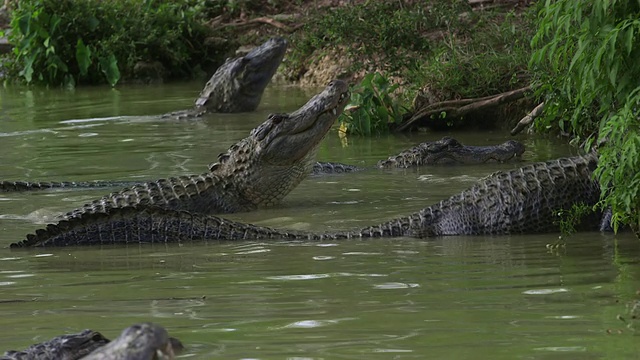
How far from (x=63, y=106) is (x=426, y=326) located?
13641mm

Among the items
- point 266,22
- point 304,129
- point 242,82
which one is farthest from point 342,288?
point 266,22

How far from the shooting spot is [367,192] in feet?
31.9

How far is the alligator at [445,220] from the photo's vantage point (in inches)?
290

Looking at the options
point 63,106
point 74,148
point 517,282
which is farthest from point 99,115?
point 517,282

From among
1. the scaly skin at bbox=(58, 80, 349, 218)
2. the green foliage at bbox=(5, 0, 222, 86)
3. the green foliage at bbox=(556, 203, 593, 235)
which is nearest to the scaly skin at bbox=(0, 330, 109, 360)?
the green foliage at bbox=(556, 203, 593, 235)

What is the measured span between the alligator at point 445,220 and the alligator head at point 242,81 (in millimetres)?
8856

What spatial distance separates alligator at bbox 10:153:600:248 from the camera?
24.1 ft

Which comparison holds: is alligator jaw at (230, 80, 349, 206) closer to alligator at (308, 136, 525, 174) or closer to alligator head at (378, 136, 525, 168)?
alligator at (308, 136, 525, 174)

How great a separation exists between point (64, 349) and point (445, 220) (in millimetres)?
3832

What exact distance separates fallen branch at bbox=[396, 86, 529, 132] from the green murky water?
2034 mm

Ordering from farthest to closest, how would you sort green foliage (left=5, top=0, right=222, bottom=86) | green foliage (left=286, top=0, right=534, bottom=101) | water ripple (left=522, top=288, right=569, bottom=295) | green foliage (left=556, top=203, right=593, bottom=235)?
green foliage (left=5, top=0, right=222, bottom=86), green foliage (left=286, top=0, right=534, bottom=101), green foliage (left=556, top=203, right=593, bottom=235), water ripple (left=522, top=288, right=569, bottom=295)

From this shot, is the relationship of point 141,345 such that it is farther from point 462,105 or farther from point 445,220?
point 462,105

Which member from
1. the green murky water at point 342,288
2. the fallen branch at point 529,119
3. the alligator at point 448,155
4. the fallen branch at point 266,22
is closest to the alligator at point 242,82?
the fallen branch at point 266,22

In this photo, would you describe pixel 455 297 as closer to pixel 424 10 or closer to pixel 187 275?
pixel 187 275
